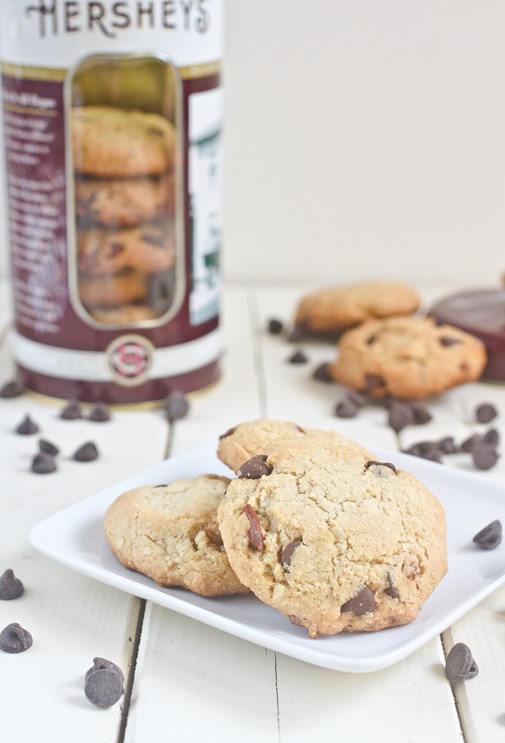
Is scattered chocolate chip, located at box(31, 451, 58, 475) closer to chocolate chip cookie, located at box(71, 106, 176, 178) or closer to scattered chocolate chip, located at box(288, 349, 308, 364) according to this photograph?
chocolate chip cookie, located at box(71, 106, 176, 178)

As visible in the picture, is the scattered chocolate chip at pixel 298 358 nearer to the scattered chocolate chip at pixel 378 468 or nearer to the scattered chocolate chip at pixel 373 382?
the scattered chocolate chip at pixel 373 382

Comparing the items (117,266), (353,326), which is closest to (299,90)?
(353,326)

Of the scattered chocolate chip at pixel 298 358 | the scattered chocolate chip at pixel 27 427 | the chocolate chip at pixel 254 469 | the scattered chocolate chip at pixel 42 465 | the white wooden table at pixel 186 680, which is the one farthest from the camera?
the scattered chocolate chip at pixel 298 358

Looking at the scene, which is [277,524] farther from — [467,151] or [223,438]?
[467,151]

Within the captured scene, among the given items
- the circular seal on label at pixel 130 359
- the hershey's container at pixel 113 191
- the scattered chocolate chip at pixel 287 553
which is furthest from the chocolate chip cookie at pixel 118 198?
the scattered chocolate chip at pixel 287 553

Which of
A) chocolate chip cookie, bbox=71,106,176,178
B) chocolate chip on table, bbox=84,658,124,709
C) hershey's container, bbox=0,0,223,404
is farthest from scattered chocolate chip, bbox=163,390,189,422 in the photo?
chocolate chip on table, bbox=84,658,124,709

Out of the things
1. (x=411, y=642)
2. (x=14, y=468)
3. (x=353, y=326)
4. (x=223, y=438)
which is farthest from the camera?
(x=353, y=326)
